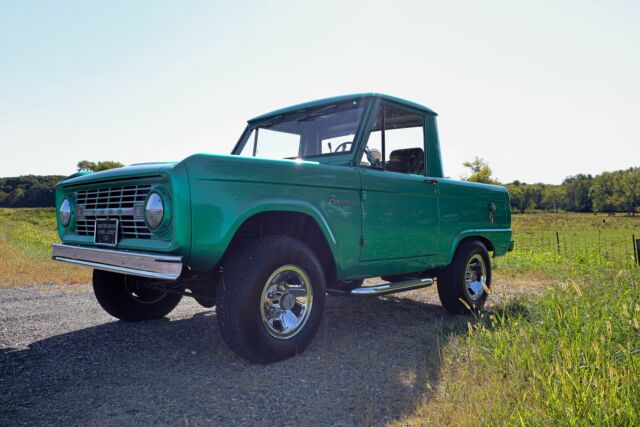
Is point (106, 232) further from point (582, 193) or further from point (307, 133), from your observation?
point (582, 193)

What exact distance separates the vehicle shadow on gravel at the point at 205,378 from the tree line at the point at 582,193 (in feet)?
223

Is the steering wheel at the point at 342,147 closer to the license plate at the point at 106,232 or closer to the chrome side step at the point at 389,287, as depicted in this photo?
the chrome side step at the point at 389,287

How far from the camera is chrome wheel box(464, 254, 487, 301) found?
519 centimetres

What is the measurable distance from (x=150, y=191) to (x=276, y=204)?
0.84 m

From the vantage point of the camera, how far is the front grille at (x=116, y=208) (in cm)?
310

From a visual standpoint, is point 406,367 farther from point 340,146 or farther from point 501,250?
point 501,250

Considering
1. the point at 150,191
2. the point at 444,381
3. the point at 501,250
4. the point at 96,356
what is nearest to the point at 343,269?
the point at 444,381

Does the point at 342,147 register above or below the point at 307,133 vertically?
below

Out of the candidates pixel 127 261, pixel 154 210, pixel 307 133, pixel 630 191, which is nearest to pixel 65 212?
pixel 127 261

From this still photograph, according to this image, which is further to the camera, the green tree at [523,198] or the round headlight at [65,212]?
the green tree at [523,198]

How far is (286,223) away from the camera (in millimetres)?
3590

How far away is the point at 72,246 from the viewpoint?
3584mm

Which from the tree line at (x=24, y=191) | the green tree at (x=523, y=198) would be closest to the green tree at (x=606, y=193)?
the green tree at (x=523, y=198)

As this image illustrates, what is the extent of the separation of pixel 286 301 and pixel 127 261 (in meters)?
1.14
